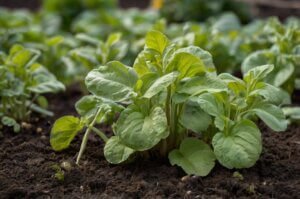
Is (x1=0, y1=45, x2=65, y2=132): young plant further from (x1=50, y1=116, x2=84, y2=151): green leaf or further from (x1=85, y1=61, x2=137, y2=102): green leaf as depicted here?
(x1=85, y1=61, x2=137, y2=102): green leaf

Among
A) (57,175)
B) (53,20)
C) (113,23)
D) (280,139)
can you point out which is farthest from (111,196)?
(53,20)

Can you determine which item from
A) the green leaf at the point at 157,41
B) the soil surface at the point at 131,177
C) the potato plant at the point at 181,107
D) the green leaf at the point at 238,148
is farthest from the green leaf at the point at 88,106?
the green leaf at the point at 238,148

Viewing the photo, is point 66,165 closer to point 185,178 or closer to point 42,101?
point 185,178

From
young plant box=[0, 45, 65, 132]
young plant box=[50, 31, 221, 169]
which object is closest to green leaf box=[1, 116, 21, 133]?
young plant box=[0, 45, 65, 132]

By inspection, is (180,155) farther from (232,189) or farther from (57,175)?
(57,175)

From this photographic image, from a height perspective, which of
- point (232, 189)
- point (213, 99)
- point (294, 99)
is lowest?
point (294, 99)
